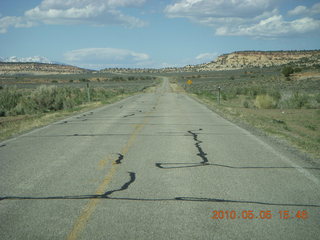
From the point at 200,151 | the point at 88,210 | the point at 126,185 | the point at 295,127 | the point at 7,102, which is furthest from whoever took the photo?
the point at 7,102

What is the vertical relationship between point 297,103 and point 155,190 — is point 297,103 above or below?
below

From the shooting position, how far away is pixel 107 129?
1288cm

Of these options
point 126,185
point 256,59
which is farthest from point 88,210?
point 256,59

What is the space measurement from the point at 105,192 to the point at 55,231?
1468 mm

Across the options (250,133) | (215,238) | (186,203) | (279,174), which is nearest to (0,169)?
(186,203)

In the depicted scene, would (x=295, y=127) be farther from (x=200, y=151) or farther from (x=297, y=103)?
(x=297, y=103)

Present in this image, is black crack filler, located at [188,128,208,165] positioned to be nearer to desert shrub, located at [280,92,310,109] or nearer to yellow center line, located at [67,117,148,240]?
yellow center line, located at [67,117,148,240]

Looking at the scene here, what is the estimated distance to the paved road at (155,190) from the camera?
433 cm

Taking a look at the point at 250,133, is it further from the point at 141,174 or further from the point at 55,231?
the point at 55,231
